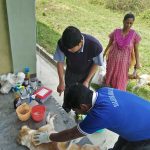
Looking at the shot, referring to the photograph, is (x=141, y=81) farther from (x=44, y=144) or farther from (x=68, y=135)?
(x=68, y=135)

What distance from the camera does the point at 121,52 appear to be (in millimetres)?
4273

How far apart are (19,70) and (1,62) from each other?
35 cm

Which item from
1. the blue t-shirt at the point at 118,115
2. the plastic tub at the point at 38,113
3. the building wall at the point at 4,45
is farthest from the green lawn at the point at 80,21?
the blue t-shirt at the point at 118,115

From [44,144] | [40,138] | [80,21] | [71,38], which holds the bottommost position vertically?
[80,21]

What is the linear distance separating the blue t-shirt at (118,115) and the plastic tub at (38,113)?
1269 millimetres

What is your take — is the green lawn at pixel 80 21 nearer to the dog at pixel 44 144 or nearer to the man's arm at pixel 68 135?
the dog at pixel 44 144

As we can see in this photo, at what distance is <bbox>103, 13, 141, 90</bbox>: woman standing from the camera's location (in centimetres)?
411

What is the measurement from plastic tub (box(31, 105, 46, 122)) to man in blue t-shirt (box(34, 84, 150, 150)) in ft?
3.79

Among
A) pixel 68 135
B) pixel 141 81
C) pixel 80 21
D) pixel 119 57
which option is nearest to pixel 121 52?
pixel 119 57

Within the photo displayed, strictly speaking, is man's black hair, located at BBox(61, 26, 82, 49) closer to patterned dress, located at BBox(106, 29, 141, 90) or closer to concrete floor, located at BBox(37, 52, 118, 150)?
patterned dress, located at BBox(106, 29, 141, 90)

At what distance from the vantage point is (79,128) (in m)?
2.37

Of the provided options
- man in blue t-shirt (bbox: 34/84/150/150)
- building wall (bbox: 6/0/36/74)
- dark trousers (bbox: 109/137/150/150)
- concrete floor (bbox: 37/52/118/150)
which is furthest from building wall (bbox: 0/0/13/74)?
dark trousers (bbox: 109/137/150/150)

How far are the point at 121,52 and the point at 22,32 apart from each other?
1617mm


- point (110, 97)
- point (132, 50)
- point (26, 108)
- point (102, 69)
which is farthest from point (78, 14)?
point (110, 97)
